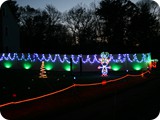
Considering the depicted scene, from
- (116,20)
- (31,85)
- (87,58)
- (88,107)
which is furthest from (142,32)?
(88,107)

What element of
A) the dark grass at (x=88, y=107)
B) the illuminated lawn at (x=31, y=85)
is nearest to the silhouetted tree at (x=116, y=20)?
the illuminated lawn at (x=31, y=85)

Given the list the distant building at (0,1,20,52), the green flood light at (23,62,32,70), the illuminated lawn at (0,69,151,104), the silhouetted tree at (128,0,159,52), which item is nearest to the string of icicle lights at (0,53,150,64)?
the green flood light at (23,62,32,70)

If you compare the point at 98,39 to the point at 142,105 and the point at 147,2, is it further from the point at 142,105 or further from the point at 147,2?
the point at 142,105

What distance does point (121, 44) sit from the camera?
42438 mm

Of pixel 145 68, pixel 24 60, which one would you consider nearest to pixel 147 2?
pixel 145 68

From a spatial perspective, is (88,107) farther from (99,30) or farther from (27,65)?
(99,30)

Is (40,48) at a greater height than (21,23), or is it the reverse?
(21,23)

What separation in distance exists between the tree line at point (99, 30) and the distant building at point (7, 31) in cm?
599

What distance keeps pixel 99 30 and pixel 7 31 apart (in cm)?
1612

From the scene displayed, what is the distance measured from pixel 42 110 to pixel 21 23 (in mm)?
43034

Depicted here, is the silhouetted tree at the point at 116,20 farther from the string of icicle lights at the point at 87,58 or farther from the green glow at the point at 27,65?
the green glow at the point at 27,65

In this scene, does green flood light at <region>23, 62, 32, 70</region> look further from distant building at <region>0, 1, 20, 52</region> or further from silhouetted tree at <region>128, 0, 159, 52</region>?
silhouetted tree at <region>128, 0, 159, 52</region>

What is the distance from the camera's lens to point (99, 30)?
46.5 metres

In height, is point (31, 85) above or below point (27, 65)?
below
